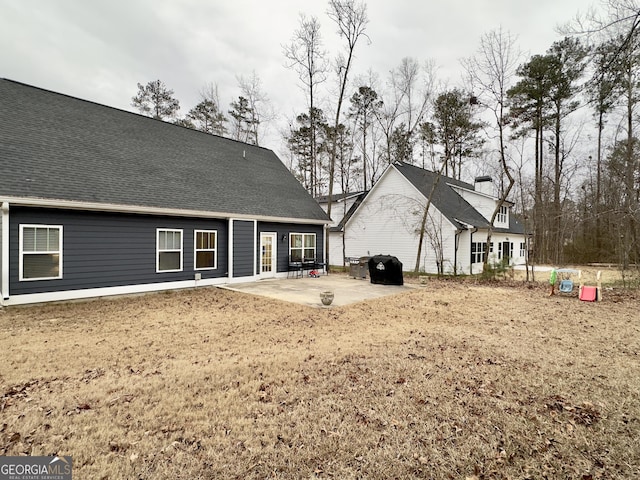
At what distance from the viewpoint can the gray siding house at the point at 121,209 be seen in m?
7.91

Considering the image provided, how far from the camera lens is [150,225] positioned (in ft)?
32.5

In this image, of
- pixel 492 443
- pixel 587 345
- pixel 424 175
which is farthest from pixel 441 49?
pixel 492 443

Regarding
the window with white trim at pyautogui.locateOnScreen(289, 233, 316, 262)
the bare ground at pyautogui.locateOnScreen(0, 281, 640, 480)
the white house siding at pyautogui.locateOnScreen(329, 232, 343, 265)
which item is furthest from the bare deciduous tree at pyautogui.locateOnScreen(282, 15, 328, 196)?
the bare ground at pyautogui.locateOnScreen(0, 281, 640, 480)

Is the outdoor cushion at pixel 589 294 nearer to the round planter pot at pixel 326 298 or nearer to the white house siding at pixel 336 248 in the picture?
the round planter pot at pixel 326 298

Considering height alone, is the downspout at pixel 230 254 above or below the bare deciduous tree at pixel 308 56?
below

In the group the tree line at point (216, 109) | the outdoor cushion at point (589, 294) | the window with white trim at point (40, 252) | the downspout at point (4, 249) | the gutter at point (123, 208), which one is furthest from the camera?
the tree line at point (216, 109)

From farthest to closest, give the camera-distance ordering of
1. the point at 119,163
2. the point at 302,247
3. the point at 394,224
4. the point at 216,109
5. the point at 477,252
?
1. the point at 216,109
2. the point at 394,224
3. the point at 477,252
4. the point at 302,247
5. the point at 119,163

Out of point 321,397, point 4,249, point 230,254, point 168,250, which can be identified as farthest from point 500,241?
point 4,249

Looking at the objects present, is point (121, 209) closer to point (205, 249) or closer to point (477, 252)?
point (205, 249)

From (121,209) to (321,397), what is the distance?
844 cm

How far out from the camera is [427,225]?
17.3 meters

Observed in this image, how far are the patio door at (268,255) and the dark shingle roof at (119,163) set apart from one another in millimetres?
1018

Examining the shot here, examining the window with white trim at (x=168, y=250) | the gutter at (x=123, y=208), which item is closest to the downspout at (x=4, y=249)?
the gutter at (x=123, y=208)

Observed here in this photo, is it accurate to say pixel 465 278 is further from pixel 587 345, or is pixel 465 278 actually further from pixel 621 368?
pixel 621 368
